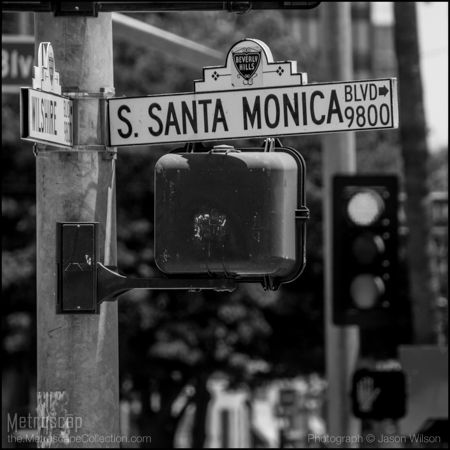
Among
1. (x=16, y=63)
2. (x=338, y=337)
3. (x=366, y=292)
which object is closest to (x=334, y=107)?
(x=366, y=292)

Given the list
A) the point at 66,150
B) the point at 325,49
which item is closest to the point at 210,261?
the point at 66,150

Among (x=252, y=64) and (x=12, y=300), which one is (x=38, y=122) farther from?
(x=12, y=300)

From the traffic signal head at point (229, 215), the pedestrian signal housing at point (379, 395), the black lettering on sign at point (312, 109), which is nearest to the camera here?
the traffic signal head at point (229, 215)

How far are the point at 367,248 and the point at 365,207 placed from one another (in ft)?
0.90

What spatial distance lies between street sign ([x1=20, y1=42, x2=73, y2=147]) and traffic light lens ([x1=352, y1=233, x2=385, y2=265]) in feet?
11.8

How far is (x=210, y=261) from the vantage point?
439 centimetres

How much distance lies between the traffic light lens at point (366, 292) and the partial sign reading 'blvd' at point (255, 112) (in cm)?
323

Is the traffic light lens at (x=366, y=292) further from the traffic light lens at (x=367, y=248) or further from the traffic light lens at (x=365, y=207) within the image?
the traffic light lens at (x=365, y=207)

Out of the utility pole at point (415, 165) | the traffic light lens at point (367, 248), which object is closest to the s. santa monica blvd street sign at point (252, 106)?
the traffic light lens at point (367, 248)

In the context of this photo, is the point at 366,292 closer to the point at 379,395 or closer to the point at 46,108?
the point at 379,395

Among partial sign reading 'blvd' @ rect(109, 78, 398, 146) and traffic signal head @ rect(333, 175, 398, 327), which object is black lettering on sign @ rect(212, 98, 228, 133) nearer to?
partial sign reading 'blvd' @ rect(109, 78, 398, 146)

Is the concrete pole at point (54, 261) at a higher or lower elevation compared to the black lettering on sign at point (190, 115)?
lower

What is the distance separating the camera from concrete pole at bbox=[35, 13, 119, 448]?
471 cm

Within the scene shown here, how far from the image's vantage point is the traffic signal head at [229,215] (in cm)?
436
